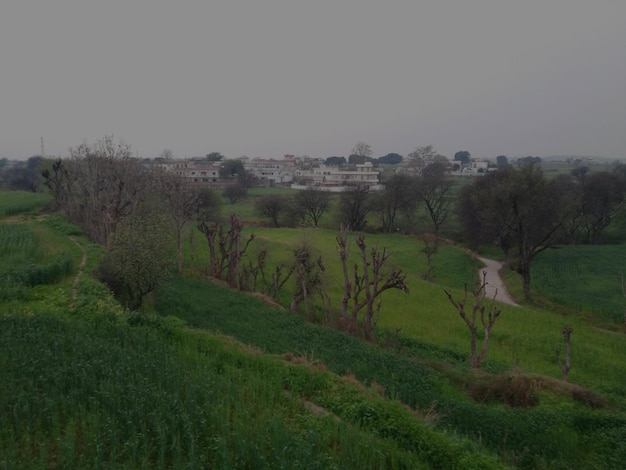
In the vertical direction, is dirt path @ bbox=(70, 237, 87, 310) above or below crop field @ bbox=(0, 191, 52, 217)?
below

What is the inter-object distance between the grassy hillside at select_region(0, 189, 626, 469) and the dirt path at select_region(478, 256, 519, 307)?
12195mm

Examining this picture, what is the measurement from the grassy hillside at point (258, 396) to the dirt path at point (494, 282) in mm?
12195

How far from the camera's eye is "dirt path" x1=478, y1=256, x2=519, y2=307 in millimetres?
33375

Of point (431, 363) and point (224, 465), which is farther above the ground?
point (224, 465)

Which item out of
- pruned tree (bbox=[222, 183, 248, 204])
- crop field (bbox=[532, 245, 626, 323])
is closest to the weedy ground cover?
crop field (bbox=[532, 245, 626, 323])

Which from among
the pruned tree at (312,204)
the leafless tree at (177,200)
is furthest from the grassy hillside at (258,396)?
the pruned tree at (312,204)

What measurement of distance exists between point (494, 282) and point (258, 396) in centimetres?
3294

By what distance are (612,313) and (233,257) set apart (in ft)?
75.0

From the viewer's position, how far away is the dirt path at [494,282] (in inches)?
1314

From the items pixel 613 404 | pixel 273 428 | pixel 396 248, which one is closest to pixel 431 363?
pixel 613 404

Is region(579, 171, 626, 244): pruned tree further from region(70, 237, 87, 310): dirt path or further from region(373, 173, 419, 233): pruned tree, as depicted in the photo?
region(70, 237, 87, 310): dirt path

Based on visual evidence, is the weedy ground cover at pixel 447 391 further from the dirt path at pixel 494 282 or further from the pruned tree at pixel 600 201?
the pruned tree at pixel 600 201

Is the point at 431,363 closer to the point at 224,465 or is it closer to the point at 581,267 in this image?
the point at 224,465

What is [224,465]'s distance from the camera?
23.1 feet
